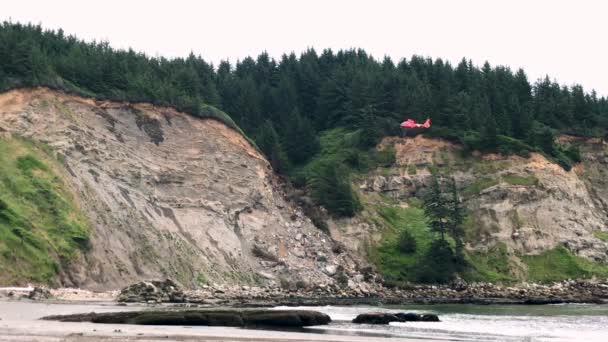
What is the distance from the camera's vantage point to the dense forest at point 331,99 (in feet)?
258

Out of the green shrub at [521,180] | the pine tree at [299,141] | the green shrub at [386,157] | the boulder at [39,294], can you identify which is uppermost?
the pine tree at [299,141]

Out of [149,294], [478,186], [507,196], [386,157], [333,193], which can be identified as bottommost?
[149,294]

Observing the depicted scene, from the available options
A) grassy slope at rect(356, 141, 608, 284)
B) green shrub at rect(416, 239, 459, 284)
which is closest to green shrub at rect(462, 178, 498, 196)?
grassy slope at rect(356, 141, 608, 284)

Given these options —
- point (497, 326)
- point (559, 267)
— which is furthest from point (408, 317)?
point (559, 267)

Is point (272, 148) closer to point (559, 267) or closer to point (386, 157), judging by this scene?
point (386, 157)

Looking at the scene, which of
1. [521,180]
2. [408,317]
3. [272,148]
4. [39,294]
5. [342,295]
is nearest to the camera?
[408,317]

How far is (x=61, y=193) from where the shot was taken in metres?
61.2

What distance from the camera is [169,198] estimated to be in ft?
237

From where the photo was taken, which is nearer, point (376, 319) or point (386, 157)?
point (376, 319)

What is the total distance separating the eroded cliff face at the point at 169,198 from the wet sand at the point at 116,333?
2670 centimetres

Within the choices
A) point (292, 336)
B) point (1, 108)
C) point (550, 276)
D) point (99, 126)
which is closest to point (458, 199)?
point (550, 276)

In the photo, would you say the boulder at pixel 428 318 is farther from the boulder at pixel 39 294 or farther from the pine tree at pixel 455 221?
the pine tree at pixel 455 221

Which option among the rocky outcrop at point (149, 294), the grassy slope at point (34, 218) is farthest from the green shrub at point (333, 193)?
the rocky outcrop at point (149, 294)

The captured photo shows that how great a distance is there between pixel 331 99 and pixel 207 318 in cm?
7965
